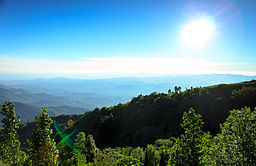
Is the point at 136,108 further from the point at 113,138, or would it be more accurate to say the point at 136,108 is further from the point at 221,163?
the point at 221,163

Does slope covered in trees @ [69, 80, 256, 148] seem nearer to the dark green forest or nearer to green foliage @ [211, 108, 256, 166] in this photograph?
the dark green forest

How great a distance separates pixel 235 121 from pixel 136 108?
6314 cm

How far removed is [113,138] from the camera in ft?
213

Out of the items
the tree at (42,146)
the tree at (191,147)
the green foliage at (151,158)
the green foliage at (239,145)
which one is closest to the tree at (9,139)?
the tree at (42,146)

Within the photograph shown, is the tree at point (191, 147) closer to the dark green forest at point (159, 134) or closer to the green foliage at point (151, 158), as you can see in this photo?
the dark green forest at point (159, 134)

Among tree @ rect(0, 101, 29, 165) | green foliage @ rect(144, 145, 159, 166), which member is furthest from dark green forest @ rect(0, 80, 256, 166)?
green foliage @ rect(144, 145, 159, 166)

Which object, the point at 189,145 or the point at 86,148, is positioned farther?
the point at 86,148

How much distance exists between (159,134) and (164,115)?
1103cm

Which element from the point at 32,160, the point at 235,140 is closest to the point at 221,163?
the point at 235,140

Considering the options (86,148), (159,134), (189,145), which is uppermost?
(189,145)

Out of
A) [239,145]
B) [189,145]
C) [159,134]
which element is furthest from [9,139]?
[159,134]

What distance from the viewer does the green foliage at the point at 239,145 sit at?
842cm

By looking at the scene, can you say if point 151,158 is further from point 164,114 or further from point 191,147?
point 164,114

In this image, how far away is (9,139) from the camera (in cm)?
1037
